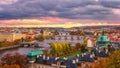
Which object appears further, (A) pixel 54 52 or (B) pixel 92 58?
(A) pixel 54 52

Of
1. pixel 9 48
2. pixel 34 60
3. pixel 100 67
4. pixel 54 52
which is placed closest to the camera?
pixel 100 67

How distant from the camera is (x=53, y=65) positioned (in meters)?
16.0

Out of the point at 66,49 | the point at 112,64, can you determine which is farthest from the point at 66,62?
the point at 66,49

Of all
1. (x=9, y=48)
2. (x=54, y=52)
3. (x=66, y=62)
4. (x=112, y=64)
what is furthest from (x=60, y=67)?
(x=9, y=48)

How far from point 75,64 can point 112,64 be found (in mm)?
3162

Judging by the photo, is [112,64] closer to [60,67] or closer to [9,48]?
[60,67]

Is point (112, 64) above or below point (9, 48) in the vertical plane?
above

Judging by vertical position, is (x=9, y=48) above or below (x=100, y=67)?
below

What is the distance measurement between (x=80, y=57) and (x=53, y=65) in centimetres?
235

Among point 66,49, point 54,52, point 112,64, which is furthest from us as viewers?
point 66,49

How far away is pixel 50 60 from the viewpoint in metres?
16.3

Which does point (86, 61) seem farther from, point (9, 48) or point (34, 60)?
point (9, 48)

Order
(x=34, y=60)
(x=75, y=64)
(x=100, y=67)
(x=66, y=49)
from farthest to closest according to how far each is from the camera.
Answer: (x=66, y=49), (x=34, y=60), (x=75, y=64), (x=100, y=67)

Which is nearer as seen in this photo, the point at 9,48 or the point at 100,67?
the point at 100,67
